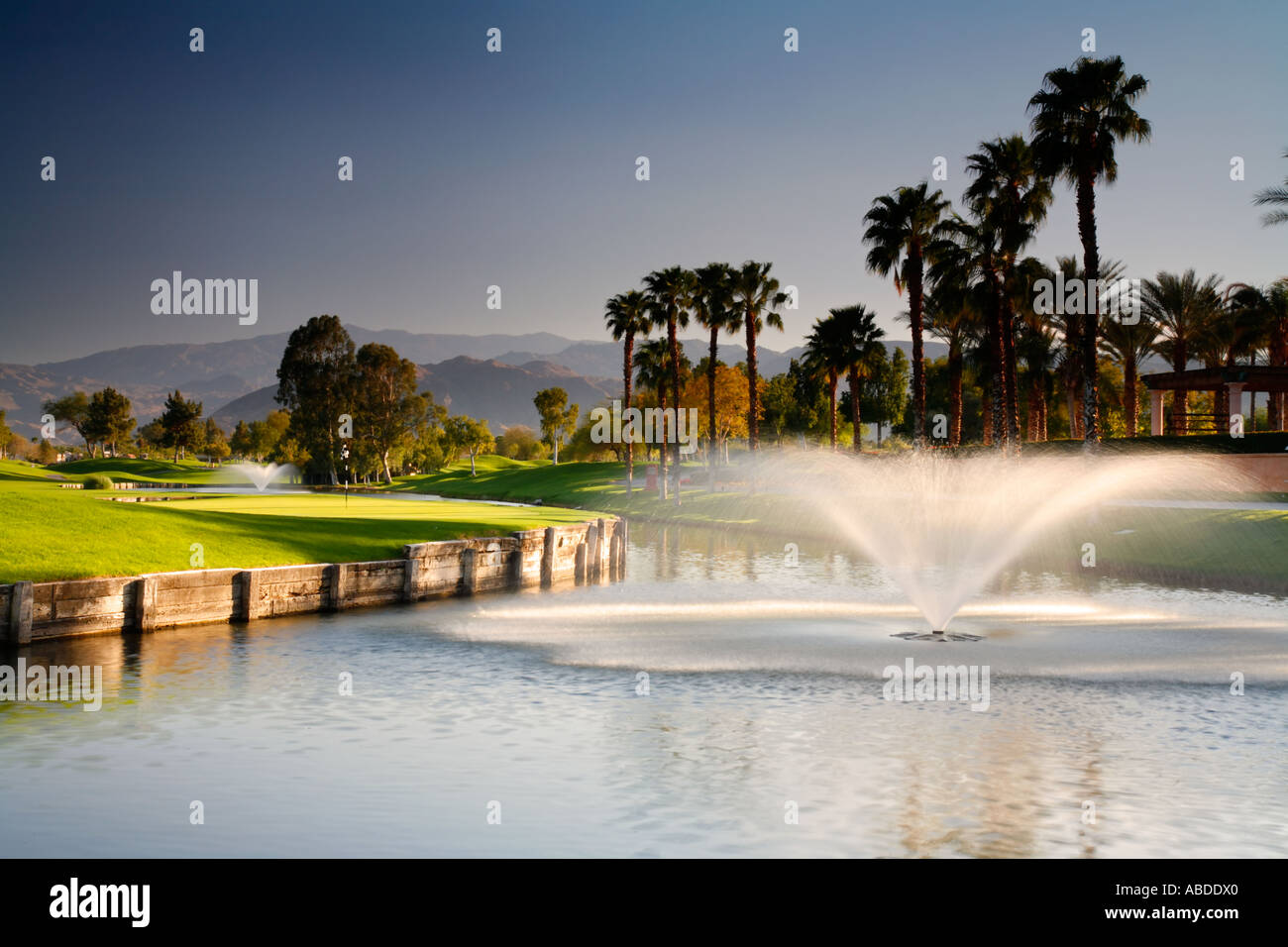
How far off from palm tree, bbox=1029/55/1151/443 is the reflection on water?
21069mm

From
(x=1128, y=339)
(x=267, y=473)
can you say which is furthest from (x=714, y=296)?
(x=267, y=473)

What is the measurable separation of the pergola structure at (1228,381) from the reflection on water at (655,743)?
35.5 metres

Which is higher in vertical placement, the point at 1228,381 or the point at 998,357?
the point at 998,357

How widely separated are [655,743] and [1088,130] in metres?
36.8

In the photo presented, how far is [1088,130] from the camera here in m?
42.0

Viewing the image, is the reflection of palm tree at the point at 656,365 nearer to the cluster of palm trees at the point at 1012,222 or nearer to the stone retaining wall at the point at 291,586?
the cluster of palm trees at the point at 1012,222

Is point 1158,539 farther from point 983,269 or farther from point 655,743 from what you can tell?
point 655,743

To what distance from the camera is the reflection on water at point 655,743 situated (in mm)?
10938

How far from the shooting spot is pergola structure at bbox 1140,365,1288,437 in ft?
186

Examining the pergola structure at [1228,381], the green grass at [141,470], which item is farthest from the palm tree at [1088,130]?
the green grass at [141,470]

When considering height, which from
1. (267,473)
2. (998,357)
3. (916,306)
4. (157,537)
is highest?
(916,306)

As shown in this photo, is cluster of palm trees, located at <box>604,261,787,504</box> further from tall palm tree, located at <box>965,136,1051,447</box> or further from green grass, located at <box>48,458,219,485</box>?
green grass, located at <box>48,458,219,485</box>
